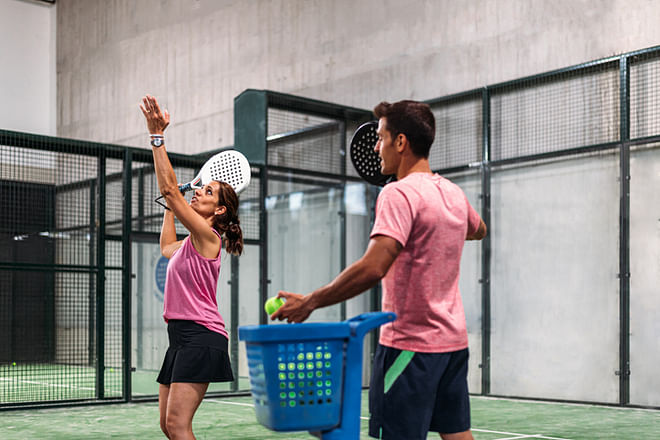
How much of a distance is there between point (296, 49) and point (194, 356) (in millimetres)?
7448

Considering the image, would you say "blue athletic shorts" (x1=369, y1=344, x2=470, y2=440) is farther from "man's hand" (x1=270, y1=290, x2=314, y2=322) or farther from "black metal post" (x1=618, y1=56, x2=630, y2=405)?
"black metal post" (x1=618, y1=56, x2=630, y2=405)

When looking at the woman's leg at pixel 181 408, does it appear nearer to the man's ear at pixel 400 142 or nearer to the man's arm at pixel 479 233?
the man's arm at pixel 479 233

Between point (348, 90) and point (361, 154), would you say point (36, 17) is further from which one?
point (361, 154)

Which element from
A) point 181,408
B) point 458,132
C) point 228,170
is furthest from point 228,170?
point 458,132

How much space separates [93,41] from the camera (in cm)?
1459

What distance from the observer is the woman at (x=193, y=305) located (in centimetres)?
324

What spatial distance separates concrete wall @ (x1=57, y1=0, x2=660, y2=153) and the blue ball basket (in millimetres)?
5924

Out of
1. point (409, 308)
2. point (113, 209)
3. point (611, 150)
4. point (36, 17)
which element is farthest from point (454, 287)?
point (36, 17)

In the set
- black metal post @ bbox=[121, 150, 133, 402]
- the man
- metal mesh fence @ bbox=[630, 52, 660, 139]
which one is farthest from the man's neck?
black metal post @ bbox=[121, 150, 133, 402]

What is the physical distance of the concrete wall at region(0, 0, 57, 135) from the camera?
15031 millimetres

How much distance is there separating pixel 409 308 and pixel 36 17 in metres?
14.7

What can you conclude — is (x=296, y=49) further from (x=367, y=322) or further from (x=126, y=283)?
(x=367, y=322)

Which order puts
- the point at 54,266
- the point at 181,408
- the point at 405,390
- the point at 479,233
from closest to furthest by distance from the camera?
1. the point at 405,390
2. the point at 479,233
3. the point at 181,408
4. the point at 54,266

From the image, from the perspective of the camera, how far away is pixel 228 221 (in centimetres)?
354
